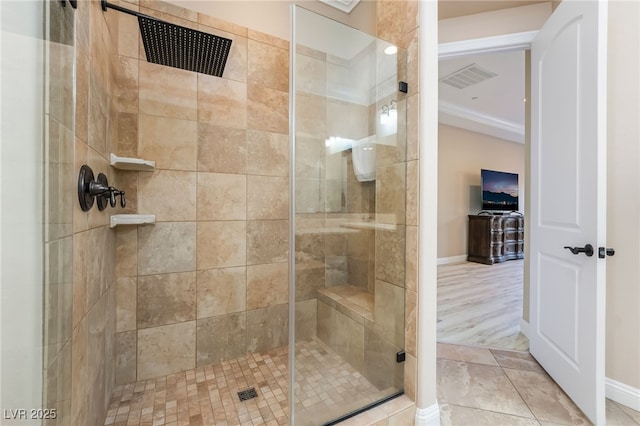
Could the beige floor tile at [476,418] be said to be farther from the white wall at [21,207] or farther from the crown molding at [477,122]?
the crown molding at [477,122]

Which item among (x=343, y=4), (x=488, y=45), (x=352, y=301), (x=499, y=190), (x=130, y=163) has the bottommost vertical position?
(x=352, y=301)

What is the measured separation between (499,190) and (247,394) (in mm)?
6439

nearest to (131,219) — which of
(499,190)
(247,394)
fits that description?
(247,394)

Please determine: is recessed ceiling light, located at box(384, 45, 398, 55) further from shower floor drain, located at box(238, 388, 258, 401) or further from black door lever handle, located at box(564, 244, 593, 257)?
shower floor drain, located at box(238, 388, 258, 401)

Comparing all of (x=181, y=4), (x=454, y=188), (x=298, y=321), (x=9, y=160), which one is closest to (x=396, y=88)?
(x=298, y=321)

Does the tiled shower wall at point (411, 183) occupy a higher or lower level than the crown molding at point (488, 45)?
lower

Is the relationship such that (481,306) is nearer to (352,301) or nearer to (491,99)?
(352,301)

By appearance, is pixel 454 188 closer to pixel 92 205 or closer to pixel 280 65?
pixel 280 65

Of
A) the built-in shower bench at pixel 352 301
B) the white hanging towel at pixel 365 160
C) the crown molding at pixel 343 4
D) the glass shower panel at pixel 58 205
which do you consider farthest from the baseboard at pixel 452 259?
the glass shower panel at pixel 58 205

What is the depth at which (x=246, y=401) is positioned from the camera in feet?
5.05

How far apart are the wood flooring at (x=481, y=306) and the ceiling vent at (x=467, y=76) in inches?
118

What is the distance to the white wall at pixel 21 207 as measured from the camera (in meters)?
0.57

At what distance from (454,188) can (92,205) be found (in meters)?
5.82

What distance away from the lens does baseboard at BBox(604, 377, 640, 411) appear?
1.47 meters
